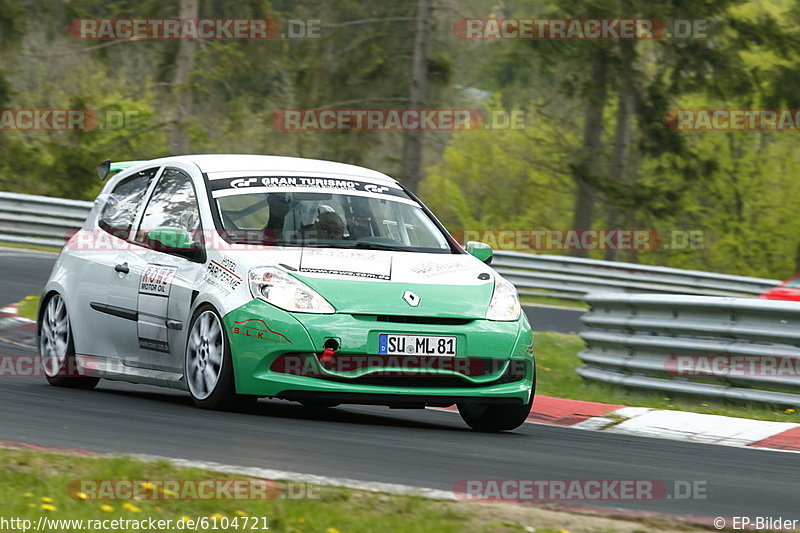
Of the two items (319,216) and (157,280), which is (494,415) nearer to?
(319,216)

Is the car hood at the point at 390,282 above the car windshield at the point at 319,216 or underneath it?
underneath

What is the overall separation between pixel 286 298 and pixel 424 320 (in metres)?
0.79

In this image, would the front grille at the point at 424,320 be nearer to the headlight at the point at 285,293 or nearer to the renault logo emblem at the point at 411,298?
the renault logo emblem at the point at 411,298

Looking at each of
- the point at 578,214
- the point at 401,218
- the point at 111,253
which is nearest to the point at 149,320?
the point at 111,253

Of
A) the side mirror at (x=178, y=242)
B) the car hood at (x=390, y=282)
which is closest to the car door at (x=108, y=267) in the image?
the side mirror at (x=178, y=242)

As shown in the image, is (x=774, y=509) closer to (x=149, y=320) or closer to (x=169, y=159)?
(x=149, y=320)

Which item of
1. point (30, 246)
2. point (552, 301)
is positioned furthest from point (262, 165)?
point (30, 246)

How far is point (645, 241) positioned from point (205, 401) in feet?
91.4

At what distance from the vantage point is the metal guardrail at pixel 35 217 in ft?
73.4
